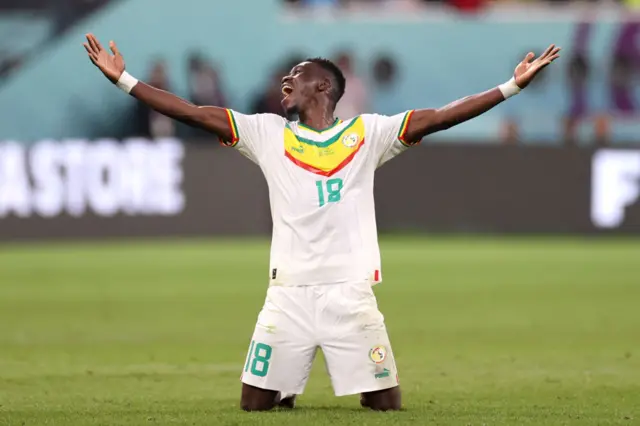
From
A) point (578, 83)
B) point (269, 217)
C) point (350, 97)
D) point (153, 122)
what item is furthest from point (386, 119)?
point (578, 83)

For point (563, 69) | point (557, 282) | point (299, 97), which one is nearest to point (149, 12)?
point (563, 69)

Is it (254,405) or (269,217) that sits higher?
(269,217)

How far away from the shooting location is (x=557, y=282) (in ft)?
52.3

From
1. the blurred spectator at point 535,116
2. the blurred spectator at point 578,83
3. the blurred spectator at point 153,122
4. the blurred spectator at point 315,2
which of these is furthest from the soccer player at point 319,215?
the blurred spectator at point 578,83

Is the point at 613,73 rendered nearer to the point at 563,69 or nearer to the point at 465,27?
the point at 563,69

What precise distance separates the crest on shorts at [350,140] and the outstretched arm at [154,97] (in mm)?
592

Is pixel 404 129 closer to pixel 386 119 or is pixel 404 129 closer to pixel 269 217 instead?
pixel 386 119

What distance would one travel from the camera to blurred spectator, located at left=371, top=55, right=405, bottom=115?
26.2 m

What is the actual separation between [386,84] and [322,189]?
19.2m

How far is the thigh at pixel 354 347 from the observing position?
7164mm

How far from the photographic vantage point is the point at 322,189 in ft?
23.9

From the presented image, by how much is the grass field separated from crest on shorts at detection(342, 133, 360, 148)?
1385 millimetres

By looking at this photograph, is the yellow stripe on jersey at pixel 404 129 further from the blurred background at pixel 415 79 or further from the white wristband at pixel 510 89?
the blurred background at pixel 415 79

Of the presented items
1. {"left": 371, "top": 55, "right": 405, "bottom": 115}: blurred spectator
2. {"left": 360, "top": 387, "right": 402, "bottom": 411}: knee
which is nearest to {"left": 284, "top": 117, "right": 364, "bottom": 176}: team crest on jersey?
{"left": 360, "top": 387, "right": 402, "bottom": 411}: knee
